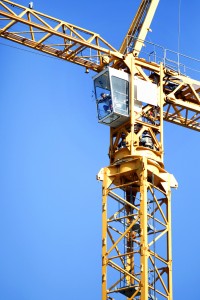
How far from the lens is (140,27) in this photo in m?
41.3

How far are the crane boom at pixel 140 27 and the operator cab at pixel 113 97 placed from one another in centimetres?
259

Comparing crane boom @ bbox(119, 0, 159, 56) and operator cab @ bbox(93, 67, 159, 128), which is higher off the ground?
crane boom @ bbox(119, 0, 159, 56)

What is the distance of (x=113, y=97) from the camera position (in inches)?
1470

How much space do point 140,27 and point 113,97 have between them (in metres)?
5.09

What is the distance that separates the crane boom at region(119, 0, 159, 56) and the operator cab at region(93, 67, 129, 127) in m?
2.59

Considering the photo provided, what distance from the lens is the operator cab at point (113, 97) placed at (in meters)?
37.2

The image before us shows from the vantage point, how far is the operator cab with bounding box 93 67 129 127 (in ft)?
122

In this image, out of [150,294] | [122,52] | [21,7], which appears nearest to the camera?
[150,294]

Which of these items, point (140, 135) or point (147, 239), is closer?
point (147, 239)

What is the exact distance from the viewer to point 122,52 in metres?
40.5

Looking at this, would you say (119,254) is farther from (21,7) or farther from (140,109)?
(21,7)

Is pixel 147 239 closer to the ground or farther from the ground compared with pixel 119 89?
closer to the ground

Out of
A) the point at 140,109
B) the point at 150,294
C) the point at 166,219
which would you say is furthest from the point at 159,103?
the point at 150,294

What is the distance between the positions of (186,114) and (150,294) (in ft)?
32.2
